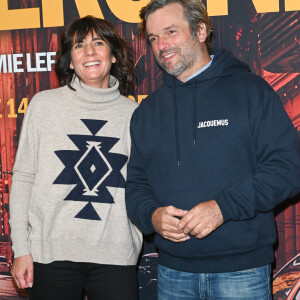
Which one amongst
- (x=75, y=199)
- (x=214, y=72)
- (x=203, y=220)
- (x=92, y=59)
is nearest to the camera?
(x=203, y=220)

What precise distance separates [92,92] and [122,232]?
0.62m

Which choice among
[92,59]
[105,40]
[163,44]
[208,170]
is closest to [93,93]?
[92,59]

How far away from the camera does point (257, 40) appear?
2.17 meters

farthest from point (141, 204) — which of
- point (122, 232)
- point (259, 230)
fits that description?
point (259, 230)

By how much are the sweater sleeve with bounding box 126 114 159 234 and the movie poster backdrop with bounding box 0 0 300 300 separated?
0.63 m

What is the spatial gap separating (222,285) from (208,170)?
16.5 inches

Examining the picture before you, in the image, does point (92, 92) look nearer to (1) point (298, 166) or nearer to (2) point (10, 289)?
(1) point (298, 166)

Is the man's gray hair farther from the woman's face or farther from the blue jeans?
the blue jeans

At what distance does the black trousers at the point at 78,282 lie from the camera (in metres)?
1.76

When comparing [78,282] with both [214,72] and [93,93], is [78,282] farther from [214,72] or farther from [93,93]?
[214,72]

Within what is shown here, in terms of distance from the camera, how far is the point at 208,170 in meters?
1.59

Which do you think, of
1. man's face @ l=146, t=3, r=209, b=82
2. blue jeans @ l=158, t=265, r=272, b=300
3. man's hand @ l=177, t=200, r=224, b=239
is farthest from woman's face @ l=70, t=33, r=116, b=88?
blue jeans @ l=158, t=265, r=272, b=300

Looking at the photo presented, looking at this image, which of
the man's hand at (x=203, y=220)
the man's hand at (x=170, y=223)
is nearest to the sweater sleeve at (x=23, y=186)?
the man's hand at (x=170, y=223)

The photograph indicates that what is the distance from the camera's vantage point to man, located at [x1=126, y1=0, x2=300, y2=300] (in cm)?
150
